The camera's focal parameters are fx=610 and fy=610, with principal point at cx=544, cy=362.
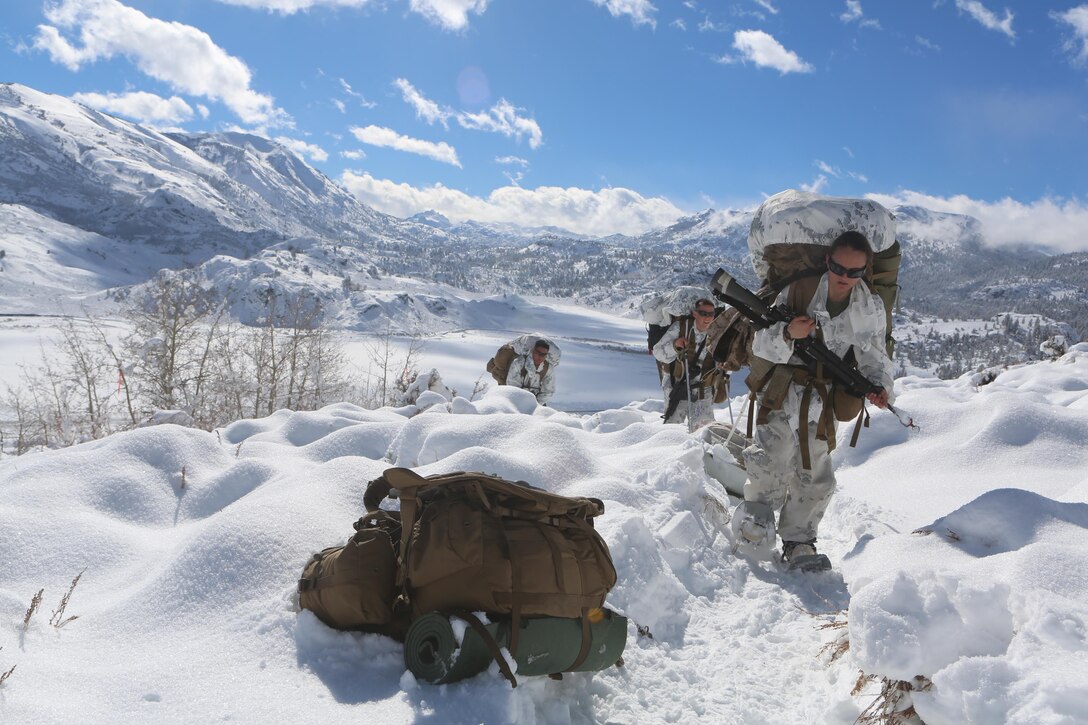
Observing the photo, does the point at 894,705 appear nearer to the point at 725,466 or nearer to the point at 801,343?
the point at 801,343

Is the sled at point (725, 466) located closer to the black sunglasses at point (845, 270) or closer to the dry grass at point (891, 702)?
the black sunglasses at point (845, 270)

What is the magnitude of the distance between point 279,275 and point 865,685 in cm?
15909

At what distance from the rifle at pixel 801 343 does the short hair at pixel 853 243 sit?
522mm

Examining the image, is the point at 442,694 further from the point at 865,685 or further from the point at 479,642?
the point at 865,685

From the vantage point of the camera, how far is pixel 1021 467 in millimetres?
4836

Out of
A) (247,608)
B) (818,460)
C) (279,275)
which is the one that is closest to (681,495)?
(818,460)

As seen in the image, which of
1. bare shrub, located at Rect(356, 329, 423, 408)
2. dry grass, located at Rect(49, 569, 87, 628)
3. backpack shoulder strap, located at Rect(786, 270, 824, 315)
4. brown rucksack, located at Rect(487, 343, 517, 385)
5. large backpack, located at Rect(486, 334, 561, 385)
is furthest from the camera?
bare shrub, located at Rect(356, 329, 423, 408)

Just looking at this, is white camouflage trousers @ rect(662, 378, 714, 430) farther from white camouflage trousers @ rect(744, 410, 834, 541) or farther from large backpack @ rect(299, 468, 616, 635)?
large backpack @ rect(299, 468, 616, 635)

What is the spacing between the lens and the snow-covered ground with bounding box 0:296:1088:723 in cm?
190

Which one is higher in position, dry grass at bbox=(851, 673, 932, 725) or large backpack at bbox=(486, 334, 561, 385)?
large backpack at bbox=(486, 334, 561, 385)

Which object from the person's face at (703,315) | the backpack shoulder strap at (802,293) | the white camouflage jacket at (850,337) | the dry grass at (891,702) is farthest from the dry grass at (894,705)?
the person's face at (703,315)

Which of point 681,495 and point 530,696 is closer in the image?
point 530,696

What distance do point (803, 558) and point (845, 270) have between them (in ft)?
5.86

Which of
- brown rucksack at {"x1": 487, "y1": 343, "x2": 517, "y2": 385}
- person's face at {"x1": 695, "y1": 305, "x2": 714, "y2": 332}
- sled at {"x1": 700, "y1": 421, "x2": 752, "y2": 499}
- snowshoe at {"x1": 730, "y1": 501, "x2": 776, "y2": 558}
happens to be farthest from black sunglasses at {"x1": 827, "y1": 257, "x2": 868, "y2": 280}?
brown rucksack at {"x1": 487, "y1": 343, "x2": 517, "y2": 385}
